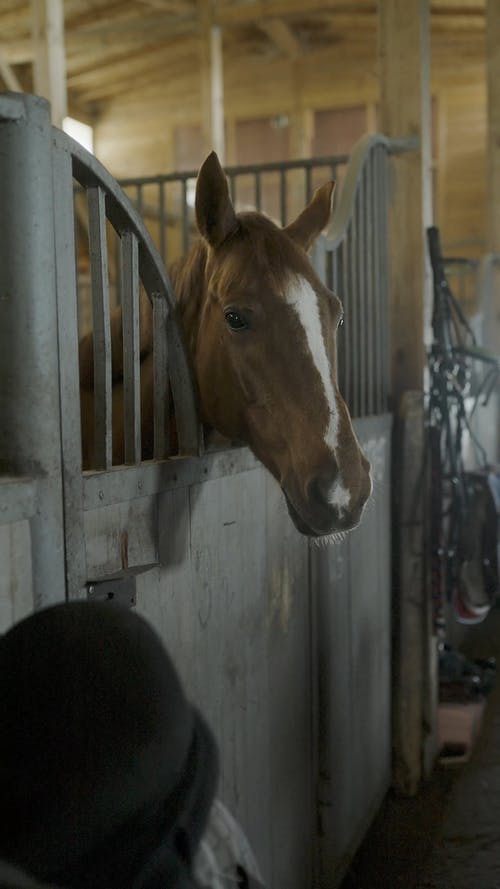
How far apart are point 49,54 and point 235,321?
4.37 meters

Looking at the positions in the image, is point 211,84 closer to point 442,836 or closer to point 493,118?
point 493,118

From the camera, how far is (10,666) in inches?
27.6

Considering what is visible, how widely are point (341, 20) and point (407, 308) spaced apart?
26.7 feet

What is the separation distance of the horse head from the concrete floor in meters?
1.98

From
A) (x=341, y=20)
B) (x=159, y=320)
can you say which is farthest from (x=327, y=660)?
(x=341, y=20)

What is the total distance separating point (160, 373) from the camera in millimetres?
1854

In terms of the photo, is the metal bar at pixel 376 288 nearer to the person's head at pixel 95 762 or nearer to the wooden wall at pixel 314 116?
the person's head at pixel 95 762

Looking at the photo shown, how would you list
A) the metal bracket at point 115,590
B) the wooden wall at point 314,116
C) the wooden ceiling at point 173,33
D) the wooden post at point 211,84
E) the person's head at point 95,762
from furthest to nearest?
the wooden wall at point 314,116 < the wooden ceiling at point 173,33 < the wooden post at point 211,84 < the metal bracket at point 115,590 < the person's head at point 95,762

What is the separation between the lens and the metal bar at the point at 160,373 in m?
1.83

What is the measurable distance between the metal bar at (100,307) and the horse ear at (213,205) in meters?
0.32

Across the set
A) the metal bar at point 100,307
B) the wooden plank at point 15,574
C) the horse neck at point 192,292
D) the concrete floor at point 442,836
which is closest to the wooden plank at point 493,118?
the concrete floor at point 442,836

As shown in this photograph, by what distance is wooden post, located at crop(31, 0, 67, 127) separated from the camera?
17.4 ft

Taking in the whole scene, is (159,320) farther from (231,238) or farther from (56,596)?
(56,596)

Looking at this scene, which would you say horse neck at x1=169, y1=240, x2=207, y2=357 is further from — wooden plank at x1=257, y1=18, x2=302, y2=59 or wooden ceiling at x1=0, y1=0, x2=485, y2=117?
wooden plank at x1=257, y1=18, x2=302, y2=59
